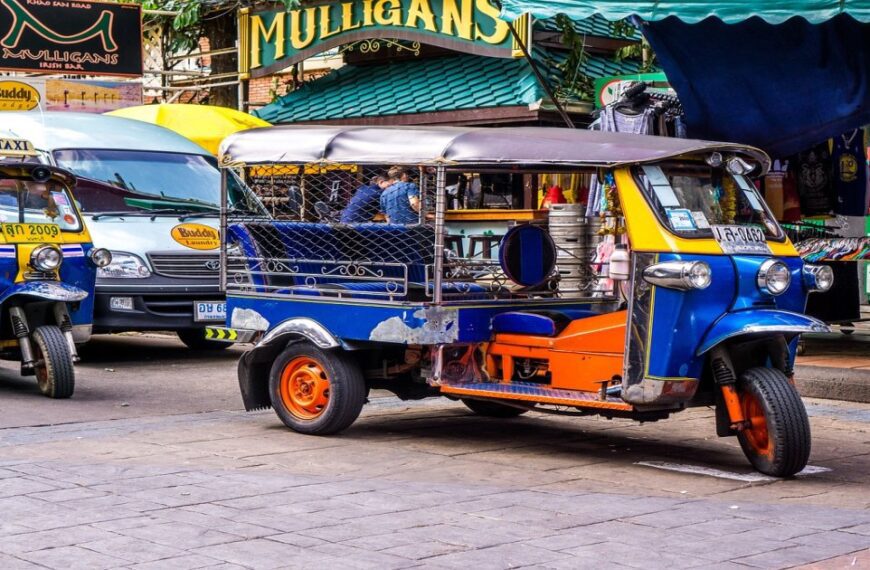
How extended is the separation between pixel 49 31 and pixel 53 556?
52.7 feet

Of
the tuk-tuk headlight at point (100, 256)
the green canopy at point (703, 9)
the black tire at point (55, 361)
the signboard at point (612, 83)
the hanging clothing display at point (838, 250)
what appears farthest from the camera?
the signboard at point (612, 83)

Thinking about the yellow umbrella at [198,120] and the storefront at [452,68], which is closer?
the storefront at [452,68]

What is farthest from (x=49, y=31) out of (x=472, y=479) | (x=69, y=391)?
(x=472, y=479)

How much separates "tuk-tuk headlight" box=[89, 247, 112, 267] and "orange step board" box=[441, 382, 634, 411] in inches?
137

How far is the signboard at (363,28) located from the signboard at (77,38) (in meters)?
1.66

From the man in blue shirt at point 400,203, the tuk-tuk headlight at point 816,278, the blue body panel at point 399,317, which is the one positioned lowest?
the blue body panel at point 399,317

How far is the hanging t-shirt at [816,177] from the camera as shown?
474 inches

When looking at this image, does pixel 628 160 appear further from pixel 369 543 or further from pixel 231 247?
pixel 231 247

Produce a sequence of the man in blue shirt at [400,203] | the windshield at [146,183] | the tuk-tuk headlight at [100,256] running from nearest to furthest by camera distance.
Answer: the man in blue shirt at [400,203] < the tuk-tuk headlight at [100,256] < the windshield at [146,183]

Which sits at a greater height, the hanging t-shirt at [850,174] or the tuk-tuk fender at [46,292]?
the hanging t-shirt at [850,174]

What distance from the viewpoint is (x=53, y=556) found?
17.4ft

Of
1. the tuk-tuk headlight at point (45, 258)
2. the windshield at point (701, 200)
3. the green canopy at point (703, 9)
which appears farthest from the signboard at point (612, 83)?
the windshield at point (701, 200)

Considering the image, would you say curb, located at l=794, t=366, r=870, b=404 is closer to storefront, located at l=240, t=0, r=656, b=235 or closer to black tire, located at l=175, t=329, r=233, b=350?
storefront, located at l=240, t=0, r=656, b=235

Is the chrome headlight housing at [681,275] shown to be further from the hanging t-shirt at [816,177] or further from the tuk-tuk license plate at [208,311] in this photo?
the tuk-tuk license plate at [208,311]
